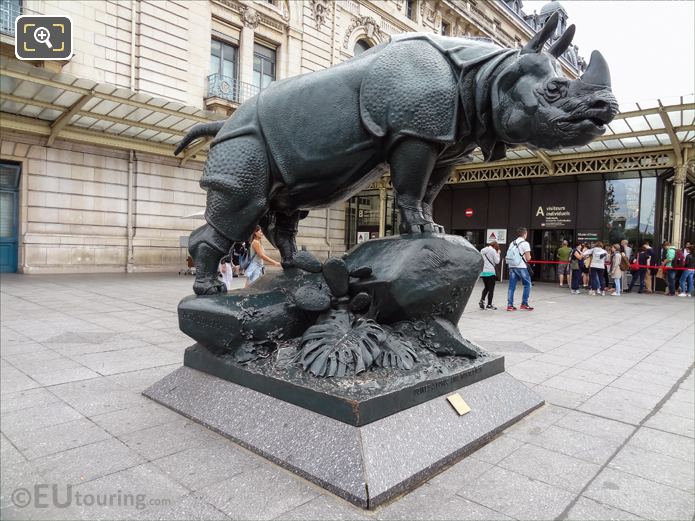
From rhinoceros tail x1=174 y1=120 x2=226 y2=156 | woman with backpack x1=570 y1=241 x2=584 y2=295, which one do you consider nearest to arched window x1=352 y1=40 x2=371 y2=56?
woman with backpack x1=570 y1=241 x2=584 y2=295

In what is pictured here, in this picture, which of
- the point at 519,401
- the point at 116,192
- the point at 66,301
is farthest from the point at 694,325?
the point at 116,192

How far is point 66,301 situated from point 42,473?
7.44 metres

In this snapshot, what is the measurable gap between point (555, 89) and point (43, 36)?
19.1 feet

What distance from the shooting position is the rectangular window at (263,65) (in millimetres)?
19750

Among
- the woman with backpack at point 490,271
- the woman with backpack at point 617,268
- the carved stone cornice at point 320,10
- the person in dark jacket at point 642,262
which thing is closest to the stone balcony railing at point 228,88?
the carved stone cornice at point 320,10

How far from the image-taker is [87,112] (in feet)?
43.9

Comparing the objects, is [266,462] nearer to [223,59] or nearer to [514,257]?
[514,257]

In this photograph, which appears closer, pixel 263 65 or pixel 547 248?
pixel 547 248

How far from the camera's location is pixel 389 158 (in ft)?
9.99

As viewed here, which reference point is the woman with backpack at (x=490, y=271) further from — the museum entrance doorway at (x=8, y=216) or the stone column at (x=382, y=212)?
the museum entrance doorway at (x=8, y=216)

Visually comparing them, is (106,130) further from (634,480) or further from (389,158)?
(634,480)

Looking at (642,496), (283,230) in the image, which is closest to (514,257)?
(283,230)

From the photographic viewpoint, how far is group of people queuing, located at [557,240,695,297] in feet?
46.8

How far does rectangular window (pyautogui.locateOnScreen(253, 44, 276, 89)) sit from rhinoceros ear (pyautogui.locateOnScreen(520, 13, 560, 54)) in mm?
18298
